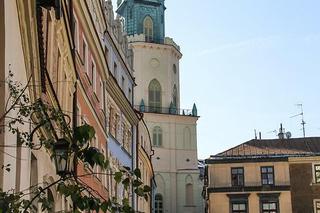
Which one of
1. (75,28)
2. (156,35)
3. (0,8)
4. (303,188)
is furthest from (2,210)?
(156,35)

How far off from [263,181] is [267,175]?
572 mm

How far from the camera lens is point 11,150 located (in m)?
9.40

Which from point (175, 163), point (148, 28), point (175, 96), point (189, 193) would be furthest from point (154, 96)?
point (189, 193)

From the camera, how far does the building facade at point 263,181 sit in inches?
2082

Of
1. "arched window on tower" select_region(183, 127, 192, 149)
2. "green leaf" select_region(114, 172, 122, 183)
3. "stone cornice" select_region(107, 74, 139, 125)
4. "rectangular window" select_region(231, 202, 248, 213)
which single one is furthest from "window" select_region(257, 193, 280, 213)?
"green leaf" select_region(114, 172, 122, 183)

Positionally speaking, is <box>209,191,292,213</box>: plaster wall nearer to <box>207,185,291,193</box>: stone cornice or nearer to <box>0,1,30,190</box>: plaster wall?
<box>207,185,291,193</box>: stone cornice

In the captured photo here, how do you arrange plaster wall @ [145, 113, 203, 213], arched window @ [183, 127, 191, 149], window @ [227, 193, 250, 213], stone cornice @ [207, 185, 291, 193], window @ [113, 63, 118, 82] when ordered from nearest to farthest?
window @ [113, 63, 118, 82] → window @ [227, 193, 250, 213] → stone cornice @ [207, 185, 291, 193] → plaster wall @ [145, 113, 203, 213] → arched window @ [183, 127, 191, 149]

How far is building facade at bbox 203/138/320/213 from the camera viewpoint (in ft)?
173

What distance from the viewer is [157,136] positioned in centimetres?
7769

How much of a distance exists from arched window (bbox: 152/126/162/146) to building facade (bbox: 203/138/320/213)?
73.2ft

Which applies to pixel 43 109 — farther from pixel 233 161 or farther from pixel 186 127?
pixel 186 127

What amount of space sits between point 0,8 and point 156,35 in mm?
74148

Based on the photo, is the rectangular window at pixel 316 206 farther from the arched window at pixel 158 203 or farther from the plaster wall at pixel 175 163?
the arched window at pixel 158 203

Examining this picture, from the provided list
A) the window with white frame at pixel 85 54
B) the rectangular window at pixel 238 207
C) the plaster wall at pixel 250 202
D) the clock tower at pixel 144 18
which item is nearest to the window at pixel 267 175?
the plaster wall at pixel 250 202
